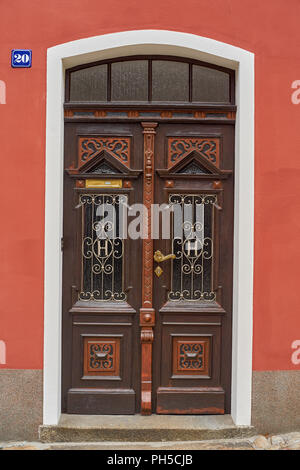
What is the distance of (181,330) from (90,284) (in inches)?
36.3

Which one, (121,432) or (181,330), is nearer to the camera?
(121,432)

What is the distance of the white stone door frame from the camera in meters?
3.91

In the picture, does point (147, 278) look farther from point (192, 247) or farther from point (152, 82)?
point (152, 82)

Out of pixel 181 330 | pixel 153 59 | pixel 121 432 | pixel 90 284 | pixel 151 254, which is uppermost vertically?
pixel 153 59

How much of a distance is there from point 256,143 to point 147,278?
151 centimetres

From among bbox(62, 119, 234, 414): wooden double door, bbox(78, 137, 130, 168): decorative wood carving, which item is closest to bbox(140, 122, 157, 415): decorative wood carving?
bbox(62, 119, 234, 414): wooden double door

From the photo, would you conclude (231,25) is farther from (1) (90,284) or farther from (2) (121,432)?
(2) (121,432)

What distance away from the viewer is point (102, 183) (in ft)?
13.7

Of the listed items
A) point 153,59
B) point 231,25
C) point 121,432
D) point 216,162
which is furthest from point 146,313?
point 231,25

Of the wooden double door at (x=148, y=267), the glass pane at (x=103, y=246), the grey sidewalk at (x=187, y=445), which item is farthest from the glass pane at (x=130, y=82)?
the grey sidewalk at (x=187, y=445)

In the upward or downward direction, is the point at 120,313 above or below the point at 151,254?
below

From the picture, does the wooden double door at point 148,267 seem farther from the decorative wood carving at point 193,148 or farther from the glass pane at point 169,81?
the glass pane at point 169,81

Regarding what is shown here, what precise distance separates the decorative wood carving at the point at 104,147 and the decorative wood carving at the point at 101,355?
62.6 inches

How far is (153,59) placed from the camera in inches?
164
